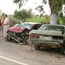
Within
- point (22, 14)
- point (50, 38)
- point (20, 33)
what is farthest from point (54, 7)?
point (22, 14)

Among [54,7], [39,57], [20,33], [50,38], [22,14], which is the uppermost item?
[54,7]

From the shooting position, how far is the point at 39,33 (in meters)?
13.3

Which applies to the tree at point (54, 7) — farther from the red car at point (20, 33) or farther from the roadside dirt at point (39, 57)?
the roadside dirt at point (39, 57)

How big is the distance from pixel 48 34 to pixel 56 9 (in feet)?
14.6

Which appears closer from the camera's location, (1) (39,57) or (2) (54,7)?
(1) (39,57)

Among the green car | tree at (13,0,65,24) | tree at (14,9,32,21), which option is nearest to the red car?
tree at (13,0,65,24)

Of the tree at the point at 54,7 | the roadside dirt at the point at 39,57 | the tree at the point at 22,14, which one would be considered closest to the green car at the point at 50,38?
the roadside dirt at the point at 39,57

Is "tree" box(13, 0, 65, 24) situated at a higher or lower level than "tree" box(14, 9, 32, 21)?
higher

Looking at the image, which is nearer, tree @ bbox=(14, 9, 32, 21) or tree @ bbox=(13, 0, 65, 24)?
tree @ bbox=(13, 0, 65, 24)

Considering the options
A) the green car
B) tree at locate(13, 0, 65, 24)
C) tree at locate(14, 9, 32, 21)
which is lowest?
tree at locate(14, 9, 32, 21)

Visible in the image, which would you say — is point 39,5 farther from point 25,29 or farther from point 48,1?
point 25,29

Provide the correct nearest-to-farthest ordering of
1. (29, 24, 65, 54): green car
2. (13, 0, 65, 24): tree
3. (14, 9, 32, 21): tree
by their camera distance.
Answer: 1. (29, 24, 65, 54): green car
2. (13, 0, 65, 24): tree
3. (14, 9, 32, 21): tree

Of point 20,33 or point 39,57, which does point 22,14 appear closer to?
point 20,33

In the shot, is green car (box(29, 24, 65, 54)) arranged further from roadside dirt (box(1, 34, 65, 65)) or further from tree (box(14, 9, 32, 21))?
tree (box(14, 9, 32, 21))
